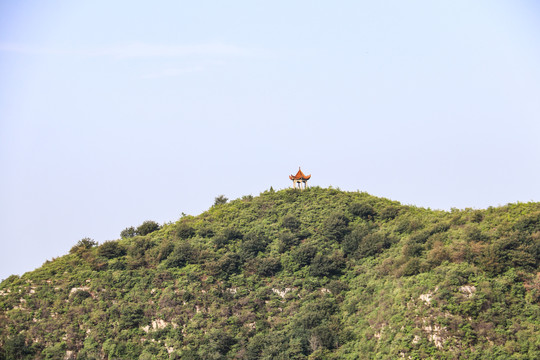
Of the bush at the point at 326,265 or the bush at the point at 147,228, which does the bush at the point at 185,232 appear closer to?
the bush at the point at 147,228

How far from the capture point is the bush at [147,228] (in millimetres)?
91438

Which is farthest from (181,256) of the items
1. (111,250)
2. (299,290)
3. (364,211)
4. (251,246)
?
(364,211)

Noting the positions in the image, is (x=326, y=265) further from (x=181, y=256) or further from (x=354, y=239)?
(x=181, y=256)

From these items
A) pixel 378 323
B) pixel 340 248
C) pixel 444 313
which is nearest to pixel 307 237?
pixel 340 248

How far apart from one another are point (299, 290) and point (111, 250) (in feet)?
75.2

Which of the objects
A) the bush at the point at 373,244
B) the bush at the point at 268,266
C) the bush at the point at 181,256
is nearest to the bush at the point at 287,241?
the bush at the point at 268,266

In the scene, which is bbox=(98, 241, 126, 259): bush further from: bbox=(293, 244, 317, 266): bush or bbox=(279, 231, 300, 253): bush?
bbox=(293, 244, 317, 266): bush

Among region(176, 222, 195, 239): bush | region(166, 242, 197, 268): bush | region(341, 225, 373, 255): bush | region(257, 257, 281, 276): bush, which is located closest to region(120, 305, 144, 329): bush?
region(166, 242, 197, 268): bush

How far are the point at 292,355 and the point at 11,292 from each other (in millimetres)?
31240

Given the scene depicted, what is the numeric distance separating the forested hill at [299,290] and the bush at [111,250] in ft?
0.53

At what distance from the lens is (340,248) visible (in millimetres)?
82625

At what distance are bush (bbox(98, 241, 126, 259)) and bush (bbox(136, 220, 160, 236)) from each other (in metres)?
6.04

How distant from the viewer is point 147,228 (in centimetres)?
9150

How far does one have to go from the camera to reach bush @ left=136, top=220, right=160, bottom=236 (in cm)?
9144
